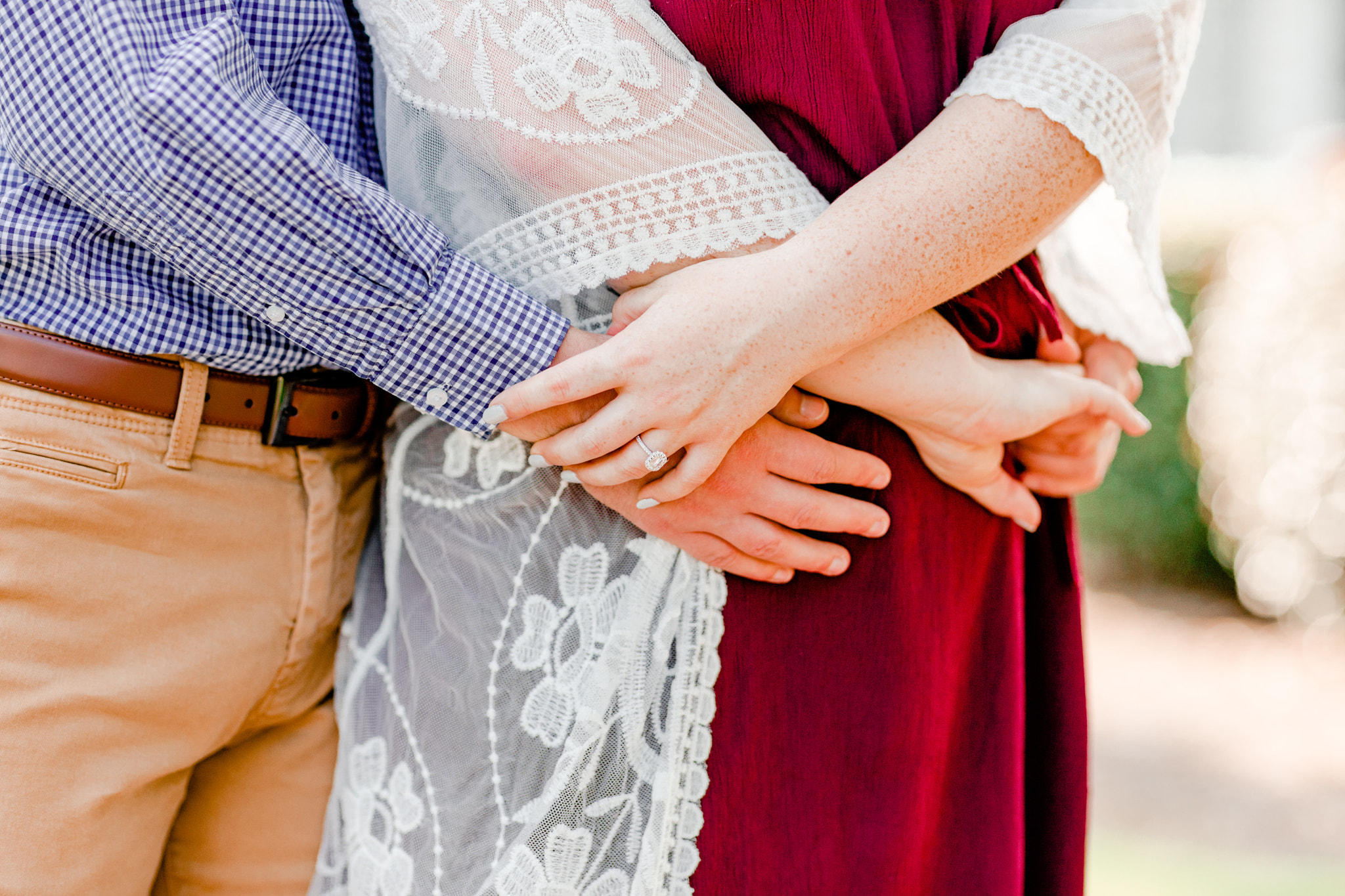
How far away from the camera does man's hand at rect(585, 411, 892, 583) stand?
1.08 m

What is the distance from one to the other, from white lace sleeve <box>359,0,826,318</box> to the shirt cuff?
59 mm

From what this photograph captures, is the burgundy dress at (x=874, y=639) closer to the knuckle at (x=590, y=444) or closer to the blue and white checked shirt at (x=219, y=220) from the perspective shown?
the knuckle at (x=590, y=444)

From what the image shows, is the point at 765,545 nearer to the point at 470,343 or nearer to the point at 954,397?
the point at 954,397

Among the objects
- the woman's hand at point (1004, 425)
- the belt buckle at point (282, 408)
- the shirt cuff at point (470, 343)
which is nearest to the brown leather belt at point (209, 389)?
the belt buckle at point (282, 408)

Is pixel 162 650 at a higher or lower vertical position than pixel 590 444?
lower

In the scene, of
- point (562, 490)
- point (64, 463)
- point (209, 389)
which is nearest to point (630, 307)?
point (562, 490)

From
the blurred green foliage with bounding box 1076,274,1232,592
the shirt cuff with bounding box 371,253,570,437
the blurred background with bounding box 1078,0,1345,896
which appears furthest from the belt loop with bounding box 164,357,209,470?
the blurred green foliage with bounding box 1076,274,1232,592

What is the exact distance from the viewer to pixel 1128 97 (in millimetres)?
1071

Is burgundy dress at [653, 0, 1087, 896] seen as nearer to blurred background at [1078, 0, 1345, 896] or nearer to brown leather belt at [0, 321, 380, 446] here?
brown leather belt at [0, 321, 380, 446]

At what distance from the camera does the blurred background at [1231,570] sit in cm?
352

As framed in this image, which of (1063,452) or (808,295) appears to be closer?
(808,295)

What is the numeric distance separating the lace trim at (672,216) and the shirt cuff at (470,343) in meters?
0.06

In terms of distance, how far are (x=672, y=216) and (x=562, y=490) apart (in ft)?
1.04

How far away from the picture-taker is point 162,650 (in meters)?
1.12
